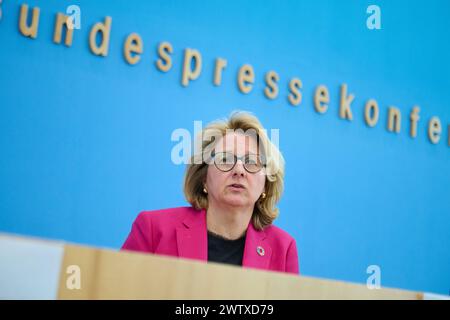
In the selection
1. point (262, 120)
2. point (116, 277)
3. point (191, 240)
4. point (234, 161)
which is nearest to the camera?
point (116, 277)

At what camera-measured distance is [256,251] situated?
5.52 ft

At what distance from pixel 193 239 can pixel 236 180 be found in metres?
0.22

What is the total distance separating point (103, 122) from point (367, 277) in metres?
1.60

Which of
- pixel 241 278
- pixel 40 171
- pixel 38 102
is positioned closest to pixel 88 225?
pixel 40 171

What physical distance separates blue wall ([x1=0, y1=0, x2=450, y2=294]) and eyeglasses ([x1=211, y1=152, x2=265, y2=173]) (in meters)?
0.79

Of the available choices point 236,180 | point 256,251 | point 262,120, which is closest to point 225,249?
point 256,251

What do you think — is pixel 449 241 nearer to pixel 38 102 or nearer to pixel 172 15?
pixel 172 15

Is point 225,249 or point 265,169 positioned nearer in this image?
point 225,249

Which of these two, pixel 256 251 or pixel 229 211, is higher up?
pixel 229 211

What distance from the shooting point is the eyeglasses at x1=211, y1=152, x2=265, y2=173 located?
1.76 meters

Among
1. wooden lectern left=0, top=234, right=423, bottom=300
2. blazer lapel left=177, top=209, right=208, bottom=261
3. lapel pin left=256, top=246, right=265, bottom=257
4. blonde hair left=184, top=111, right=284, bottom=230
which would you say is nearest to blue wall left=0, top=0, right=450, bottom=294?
blonde hair left=184, top=111, right=284, bottom=230

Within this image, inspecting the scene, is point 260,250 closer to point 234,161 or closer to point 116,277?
point 234,161

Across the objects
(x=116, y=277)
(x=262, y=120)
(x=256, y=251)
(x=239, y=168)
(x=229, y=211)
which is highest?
(x=262, y=120)

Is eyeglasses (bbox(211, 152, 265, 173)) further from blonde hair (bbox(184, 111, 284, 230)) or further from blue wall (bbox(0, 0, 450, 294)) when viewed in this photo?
blue wall (bbox(0, 0, 450, 294))
